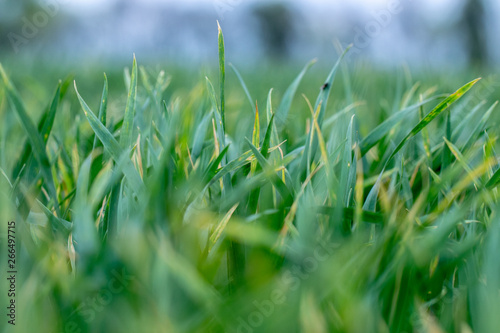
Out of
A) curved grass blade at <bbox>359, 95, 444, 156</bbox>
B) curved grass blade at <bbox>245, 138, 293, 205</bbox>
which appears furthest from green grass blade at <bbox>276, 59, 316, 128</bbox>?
curved grass blade at <bbox>245, 138, 293, 205</bbox>

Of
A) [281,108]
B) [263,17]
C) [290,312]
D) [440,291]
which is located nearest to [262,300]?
[290,312]

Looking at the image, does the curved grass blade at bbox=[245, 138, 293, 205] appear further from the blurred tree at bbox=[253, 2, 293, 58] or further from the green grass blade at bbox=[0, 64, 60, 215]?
the blurred tree at bbox=[253, 2, 293, 58]

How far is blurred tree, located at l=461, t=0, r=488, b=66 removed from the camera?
1260 centimetres

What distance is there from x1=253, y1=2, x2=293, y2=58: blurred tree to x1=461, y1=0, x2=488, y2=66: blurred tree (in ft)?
22.9

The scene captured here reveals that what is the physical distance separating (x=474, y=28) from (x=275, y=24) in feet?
28.3

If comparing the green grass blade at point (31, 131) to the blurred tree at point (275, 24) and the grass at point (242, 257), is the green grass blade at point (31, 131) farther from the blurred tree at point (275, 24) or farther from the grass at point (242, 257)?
the blurred tree at point (275, 24)

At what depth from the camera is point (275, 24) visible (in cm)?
1959

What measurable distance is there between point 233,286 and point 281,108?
1.45ft

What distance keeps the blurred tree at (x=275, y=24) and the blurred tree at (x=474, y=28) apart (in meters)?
6.97

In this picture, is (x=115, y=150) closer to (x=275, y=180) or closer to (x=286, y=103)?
(x=275, y=180)

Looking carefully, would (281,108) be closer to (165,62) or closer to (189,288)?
(189,288)

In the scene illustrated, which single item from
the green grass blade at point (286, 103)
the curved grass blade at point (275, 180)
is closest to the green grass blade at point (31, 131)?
the curved grass blade at point (275, 180)

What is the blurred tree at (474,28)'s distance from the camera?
41.3 feet

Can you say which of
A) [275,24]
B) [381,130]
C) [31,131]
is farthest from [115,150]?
[275,24]
